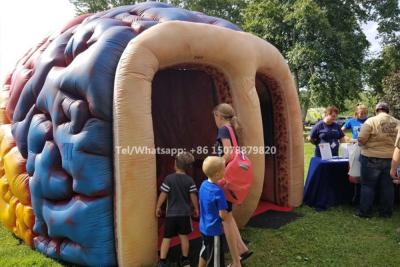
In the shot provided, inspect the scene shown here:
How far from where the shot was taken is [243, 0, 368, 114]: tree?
19.9 m

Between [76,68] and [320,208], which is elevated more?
[76,68]

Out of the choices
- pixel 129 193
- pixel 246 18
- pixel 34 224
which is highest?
pixel 246 18

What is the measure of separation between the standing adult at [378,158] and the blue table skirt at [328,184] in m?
0.54

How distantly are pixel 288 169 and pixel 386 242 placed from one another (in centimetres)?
174

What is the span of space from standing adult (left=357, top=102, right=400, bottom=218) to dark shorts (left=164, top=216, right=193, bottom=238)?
281 centimetres

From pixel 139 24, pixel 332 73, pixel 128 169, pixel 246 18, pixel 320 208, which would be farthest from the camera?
pixel 246 18

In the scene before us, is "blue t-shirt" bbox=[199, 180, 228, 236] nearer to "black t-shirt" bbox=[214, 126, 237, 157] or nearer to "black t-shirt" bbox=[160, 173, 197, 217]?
"black t-shirt" bbox=[160, 173, 197, 217]

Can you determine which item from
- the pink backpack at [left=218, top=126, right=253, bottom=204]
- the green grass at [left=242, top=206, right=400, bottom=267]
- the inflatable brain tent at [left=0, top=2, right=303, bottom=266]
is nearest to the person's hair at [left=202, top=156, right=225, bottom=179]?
the pink backpack at [left=218, top=126, right=253, bottom=204]

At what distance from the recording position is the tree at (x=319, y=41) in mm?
19938

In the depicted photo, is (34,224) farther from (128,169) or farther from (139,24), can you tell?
(139,24)

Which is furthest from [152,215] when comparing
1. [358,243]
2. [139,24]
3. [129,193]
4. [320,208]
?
[320,208]

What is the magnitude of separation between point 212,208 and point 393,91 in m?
22.2

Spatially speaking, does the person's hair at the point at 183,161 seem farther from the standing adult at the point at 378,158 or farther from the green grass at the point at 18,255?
the standing adult at the point at 378,158

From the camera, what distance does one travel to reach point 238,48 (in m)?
4.50
